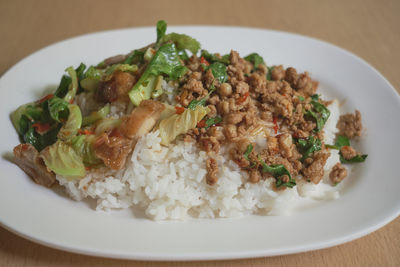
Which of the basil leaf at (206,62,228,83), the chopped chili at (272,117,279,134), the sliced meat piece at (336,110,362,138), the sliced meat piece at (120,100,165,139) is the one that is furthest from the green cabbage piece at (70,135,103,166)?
Answer: the sliced meat piece at (336,110,362,138)

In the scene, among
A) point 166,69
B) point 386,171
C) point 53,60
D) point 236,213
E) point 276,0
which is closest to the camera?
point 236,213

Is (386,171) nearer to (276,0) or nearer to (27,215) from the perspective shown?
(27,215)

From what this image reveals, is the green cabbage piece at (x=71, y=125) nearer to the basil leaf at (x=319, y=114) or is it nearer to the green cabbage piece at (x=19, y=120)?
the green cabbage piece at (x=19, y=120)

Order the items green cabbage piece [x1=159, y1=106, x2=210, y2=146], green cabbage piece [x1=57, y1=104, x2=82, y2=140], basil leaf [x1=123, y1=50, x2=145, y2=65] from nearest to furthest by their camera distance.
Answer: green cabbage piece [x1=159, y1=106, x2=210, y2=146], green cabbage piece [x1=57, y1=104, x2=82, y2=140], basil leaf [x1=123, y1=50, x2=145, y2=65]

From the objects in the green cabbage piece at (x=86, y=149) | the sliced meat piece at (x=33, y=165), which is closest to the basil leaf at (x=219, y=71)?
the green cabbage piece at (x=86, y=149)

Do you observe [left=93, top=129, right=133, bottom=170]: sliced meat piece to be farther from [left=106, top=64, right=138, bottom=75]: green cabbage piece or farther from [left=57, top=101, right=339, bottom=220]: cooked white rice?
[left=106, top=64, right=138, bottom=75]: green cabbage piece

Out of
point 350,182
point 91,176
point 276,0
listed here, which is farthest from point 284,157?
point 276,0

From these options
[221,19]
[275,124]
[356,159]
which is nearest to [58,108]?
[275,124]
